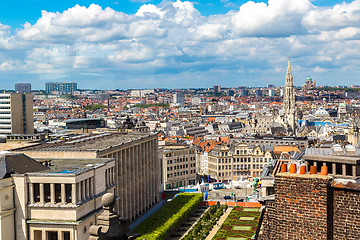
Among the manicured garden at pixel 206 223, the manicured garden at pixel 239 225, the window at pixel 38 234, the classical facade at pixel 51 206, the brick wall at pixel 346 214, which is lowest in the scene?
the manicured garden at pixel 239 225

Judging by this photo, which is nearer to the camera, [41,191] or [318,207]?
[318,207]

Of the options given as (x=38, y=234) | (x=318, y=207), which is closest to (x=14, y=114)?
(x=38, y=234)

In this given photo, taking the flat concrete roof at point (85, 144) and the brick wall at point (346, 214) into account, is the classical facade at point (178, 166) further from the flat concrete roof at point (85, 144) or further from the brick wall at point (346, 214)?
the brick wall at point (346, 214)

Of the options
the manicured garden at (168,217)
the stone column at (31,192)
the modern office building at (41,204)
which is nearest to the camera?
the modern office building at (41,204)

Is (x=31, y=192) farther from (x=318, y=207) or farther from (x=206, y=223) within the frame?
(x=206, y=223)

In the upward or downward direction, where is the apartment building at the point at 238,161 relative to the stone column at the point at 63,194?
downward

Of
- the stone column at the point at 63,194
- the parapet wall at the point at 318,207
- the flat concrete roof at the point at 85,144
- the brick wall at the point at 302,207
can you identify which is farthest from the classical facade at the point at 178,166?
the parapet wall at the point at 318,207
